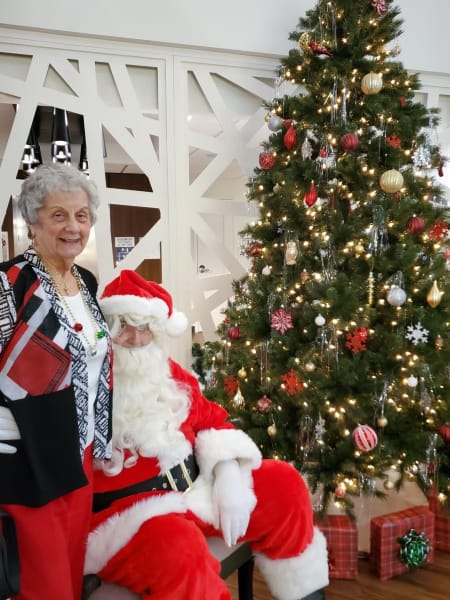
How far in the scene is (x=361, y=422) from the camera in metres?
2.25

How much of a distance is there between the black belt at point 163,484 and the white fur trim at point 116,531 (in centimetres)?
9

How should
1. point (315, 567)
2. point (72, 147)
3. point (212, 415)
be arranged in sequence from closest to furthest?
1. point (315, 567)
2. point (212, 415)
3. point (72, 147)

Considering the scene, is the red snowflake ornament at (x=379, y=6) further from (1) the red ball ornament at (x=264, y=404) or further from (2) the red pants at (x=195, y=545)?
(2) the red pants at (x=195, y=545)

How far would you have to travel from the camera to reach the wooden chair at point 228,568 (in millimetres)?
1353

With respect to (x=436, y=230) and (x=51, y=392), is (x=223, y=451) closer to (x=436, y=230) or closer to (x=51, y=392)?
(x=51, y=392)

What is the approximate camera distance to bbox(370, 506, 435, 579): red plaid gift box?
86.3 inches

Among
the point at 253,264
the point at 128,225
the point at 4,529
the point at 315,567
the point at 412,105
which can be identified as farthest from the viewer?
the point at 128,225

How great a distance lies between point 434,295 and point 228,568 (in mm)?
1375

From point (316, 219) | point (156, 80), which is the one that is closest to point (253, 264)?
point (316, 219)

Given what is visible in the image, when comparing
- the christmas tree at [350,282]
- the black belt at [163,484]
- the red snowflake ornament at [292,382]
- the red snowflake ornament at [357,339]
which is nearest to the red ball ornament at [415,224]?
the christmas tree at [350,282]

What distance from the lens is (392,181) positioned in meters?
2.22

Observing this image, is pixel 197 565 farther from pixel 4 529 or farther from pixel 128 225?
pixel 128 225

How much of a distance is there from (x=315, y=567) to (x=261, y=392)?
38.8 inches

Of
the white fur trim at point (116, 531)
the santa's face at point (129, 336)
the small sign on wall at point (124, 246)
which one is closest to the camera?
the white fur trim at point (116, 531)
